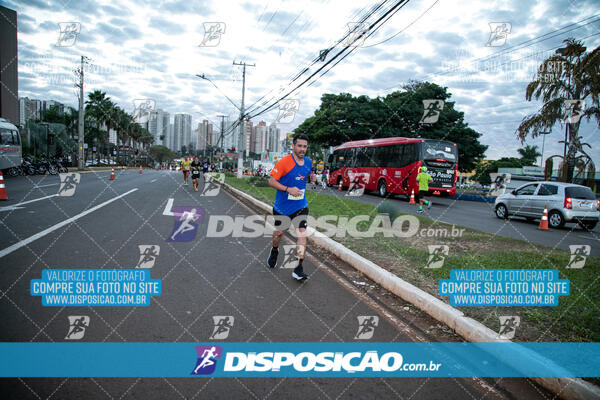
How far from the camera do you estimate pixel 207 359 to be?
9.64 feet

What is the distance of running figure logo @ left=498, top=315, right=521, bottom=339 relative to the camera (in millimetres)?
3447

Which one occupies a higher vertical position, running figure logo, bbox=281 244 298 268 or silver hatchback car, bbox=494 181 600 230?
silver hatchback car, bbox=494 181 600 230

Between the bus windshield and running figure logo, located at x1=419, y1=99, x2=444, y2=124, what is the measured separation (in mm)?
15576

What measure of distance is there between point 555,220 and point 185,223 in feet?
38.7

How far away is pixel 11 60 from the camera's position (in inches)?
1421

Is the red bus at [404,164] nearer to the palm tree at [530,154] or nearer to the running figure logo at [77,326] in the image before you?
the running figure logo at [77,326]

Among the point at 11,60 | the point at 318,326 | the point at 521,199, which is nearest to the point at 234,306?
the point at 318,326

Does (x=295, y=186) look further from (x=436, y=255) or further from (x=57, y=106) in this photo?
(x=57, y=106)

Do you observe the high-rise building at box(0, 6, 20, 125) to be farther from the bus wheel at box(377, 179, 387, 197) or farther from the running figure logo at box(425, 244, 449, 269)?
the running figure logo at box(425, 244, 449, 269)

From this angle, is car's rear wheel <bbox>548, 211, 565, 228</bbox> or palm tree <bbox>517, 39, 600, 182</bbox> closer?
car's rear wheel <bbox>548, 211, 565, 228</bbox>

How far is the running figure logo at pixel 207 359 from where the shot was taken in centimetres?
280

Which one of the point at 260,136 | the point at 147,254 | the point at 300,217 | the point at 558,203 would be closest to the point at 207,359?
the point at 300,217

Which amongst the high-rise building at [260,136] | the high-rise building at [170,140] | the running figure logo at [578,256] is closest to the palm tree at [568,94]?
the running figure logo at [578,256]

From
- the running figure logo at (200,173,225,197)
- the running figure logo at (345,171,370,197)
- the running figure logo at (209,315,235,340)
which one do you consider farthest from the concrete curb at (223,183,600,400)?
the running figure logo at (345,171,370,197)
